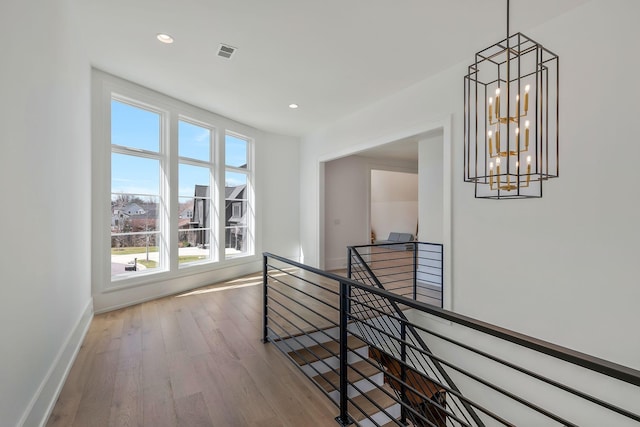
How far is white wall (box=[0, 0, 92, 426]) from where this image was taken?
1.47 meters

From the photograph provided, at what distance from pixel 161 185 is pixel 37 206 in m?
2.67

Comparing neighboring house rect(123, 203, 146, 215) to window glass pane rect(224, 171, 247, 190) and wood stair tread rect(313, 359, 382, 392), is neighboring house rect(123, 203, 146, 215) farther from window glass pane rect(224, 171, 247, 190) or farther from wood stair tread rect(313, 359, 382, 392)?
wood stair tread rect(313, 359, 382, 392)

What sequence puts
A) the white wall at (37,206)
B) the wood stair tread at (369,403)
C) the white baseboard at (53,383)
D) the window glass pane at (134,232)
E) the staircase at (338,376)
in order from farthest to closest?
the window glass pane at (134,232) → the staircase at (338,376) → the wood stair tread at (369,403) → the white baseboard at (53,383) → the white wall at (37,206)

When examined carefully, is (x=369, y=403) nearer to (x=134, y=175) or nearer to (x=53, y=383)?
(x=53, y=383)

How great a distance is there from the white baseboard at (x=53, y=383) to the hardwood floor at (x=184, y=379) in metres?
0.06

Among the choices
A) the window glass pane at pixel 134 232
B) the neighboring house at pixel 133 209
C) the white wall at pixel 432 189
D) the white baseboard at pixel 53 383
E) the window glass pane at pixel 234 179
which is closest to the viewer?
the white baseboard at pixel 53 383

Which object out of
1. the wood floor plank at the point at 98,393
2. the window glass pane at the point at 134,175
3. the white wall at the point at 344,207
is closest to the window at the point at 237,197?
the window glass pane at the point at 134,175

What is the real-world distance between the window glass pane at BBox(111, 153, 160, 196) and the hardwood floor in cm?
169

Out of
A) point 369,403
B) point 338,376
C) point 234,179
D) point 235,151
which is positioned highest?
point 235,151

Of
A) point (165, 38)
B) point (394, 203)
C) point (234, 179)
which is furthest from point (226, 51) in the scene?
point (394, 203)

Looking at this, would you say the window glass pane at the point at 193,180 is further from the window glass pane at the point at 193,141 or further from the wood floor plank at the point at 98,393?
the wood floor plank at the point at 98,393

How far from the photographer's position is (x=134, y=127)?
4.09 m

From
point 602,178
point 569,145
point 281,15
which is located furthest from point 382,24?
point 602,178

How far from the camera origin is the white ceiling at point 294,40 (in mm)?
2406
